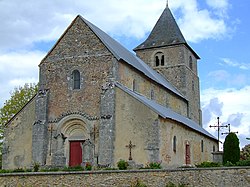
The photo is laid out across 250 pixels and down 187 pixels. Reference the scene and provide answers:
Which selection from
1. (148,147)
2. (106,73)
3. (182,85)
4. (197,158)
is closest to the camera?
(148,147)

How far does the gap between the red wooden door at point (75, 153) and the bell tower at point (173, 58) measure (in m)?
17.9

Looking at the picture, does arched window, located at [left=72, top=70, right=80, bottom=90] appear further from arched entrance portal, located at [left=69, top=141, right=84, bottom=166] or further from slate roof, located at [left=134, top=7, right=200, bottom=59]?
slate roof, located at [left=134, top=7, right=200, bottom=59]

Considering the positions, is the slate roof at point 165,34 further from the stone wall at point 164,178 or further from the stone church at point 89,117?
the stone wall at point 164,178

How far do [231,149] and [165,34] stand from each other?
79.4ft

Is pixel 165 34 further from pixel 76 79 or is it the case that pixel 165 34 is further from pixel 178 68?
pixel 76 79

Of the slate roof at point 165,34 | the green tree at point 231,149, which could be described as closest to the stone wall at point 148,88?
the slate roof at point 165,34

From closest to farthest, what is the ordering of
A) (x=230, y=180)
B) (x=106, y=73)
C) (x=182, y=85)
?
1. (x=230, y=180)
2. (x=106, y=73)
3. (x=182, y=85)

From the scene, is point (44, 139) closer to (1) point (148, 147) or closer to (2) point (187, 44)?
(1) point (148, 147)

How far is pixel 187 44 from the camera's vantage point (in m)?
44.7

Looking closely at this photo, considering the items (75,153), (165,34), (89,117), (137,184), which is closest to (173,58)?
(165,34)

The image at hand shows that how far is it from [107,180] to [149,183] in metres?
1.92

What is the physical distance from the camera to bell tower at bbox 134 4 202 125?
4378cm

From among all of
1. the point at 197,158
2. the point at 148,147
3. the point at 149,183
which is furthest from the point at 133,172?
the point at 197,158

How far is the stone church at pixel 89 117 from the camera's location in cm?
2611
